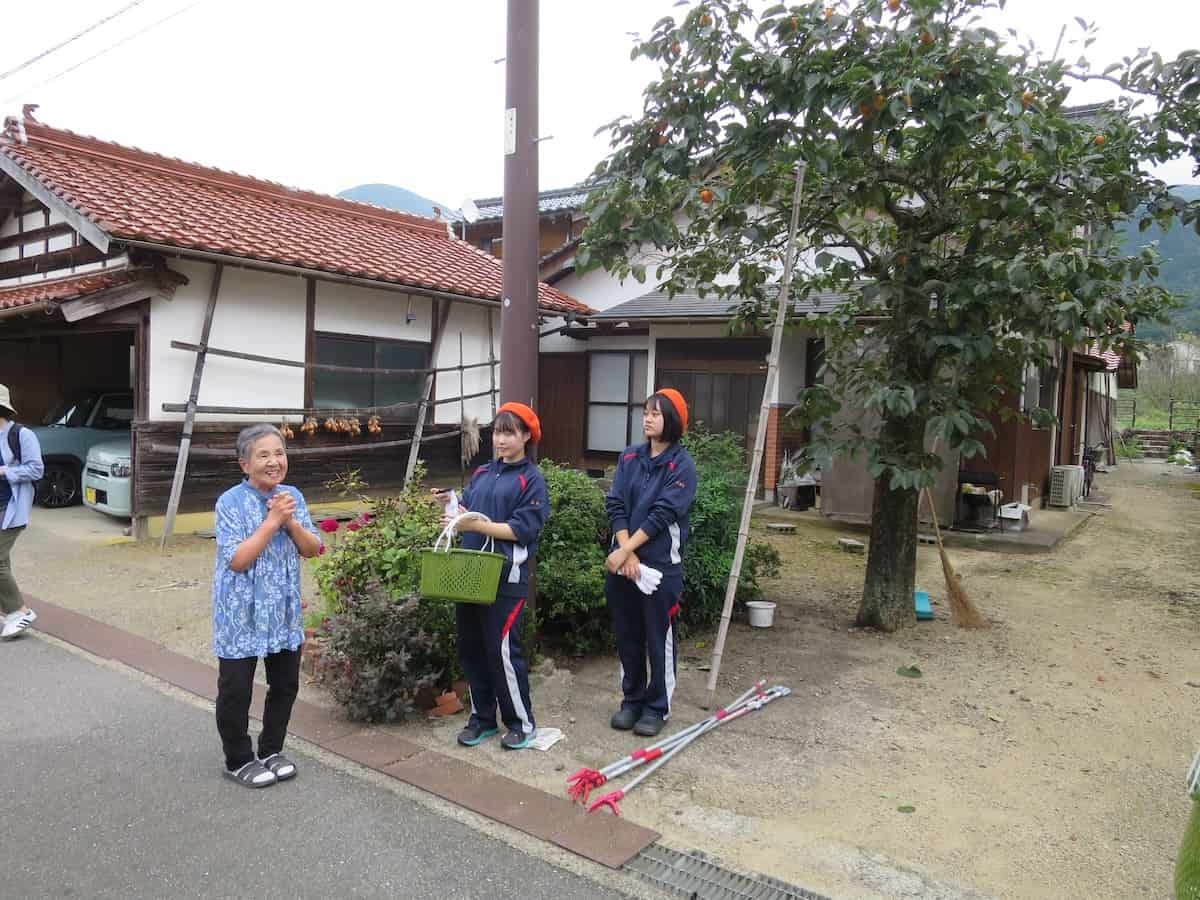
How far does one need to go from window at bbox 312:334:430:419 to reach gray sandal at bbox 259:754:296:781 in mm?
7841

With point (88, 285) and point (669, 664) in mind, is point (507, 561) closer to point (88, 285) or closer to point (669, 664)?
point (669, 664)

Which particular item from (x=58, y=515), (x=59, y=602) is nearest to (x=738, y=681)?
(x=59, y=602)

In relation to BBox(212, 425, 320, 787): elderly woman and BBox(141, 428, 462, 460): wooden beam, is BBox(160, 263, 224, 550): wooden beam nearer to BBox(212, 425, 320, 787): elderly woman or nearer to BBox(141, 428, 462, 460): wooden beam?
BBox(141, 428, 462, 460): wooden beam

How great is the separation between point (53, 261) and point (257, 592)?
10129 mm

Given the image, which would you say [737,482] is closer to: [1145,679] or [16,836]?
[1145,679]

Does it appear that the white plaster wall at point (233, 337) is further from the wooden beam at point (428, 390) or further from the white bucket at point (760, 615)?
the white bucket at point (760, 615)

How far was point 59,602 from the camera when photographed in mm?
6629

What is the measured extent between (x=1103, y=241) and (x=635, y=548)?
3.11 meters

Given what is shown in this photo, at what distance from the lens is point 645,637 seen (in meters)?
4.22

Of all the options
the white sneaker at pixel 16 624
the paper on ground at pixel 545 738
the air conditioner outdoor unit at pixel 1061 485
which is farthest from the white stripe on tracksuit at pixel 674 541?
the air conditioner outdoor unit at pixel 1061 485

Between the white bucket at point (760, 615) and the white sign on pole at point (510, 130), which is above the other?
the white sign on pole at point (510, 130)

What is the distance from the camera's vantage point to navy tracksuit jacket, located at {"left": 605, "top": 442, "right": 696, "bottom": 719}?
404 centimetres

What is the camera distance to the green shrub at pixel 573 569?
512cm

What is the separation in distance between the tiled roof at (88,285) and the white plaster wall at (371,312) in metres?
1.99
